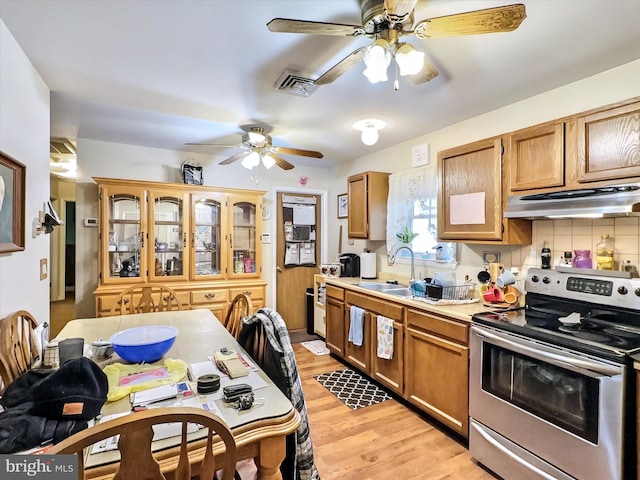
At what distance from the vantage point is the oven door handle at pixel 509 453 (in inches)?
65.5

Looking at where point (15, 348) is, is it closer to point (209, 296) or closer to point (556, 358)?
point (209, 296)

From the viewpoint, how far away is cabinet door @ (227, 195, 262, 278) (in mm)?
4016

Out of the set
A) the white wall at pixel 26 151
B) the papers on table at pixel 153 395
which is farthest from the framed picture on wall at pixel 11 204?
the papers on table at pixel 153 395

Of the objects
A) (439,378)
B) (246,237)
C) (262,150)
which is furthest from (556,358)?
(246,237)

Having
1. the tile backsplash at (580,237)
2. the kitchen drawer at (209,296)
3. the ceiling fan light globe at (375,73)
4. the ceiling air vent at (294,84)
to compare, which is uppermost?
the ceiling air vent at (294,84)

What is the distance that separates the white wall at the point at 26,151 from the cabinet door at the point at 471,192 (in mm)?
2770

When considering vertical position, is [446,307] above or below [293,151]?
below

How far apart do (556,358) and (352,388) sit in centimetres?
177

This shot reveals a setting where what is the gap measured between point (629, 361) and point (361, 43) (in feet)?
6.31

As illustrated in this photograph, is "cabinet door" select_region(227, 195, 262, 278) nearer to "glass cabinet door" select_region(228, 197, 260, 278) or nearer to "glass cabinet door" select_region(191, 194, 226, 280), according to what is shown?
"glass cabinet door" select_region(228, 197, 260, 278)

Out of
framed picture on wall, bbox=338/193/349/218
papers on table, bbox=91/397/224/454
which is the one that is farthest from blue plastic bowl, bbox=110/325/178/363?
framed picture on wall, bbox=338/193/349/218

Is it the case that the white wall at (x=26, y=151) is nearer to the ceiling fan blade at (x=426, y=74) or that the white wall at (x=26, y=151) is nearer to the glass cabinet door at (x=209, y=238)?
the glass cabinet door at (x=209, y=238)

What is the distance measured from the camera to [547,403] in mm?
1675

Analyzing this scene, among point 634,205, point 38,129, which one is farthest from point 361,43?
point 38,129
